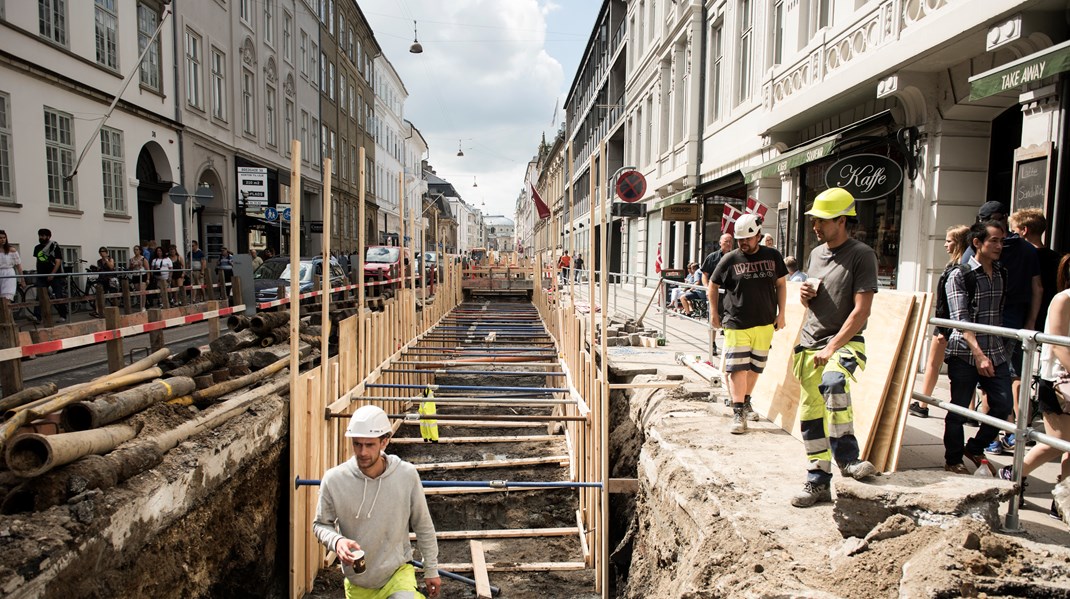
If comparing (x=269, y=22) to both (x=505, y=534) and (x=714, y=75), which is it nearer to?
(x=714, y=75)

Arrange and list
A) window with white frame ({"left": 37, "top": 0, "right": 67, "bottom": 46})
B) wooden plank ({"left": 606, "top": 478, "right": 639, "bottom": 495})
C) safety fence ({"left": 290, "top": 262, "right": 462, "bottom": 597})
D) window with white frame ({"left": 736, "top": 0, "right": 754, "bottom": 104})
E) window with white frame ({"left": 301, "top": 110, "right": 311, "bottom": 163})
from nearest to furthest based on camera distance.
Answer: safety fence ({"left": 290, "top": 262, "right": 462, "bottom": 597})
wooden plank ({"left": 606, "top": 478, "right": 639, "bottom": 495})
window with white frame ({"left": 37, "top": 0, "right": 67, "bottom": 46})
window with white frame ({"left": 736, "top": 0, "right": 754, "bottom": 104})
window with white frame ({"left": 301, "top": 110, "right": 311, "bottom": 163})

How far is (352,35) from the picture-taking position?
40.7 meters

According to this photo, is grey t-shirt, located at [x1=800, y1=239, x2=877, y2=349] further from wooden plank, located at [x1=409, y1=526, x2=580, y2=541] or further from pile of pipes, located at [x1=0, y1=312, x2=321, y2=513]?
pile of pipes, located at [x1=0, y1=312, x2=321, y2=513]

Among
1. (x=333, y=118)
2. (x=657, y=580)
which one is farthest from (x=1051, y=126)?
(x=333, y=118)

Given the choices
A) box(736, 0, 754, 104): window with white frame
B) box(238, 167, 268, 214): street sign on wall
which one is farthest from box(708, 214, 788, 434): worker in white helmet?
box(238, 167, 268, 214): street sign on wall

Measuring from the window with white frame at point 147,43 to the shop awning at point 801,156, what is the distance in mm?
16038

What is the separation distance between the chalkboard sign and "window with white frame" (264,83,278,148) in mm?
26121

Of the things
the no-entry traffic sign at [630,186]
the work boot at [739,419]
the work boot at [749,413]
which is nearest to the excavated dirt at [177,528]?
the work boot at [739,419]

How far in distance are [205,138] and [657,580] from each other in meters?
21.2

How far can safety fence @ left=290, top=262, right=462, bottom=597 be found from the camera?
4672 mm

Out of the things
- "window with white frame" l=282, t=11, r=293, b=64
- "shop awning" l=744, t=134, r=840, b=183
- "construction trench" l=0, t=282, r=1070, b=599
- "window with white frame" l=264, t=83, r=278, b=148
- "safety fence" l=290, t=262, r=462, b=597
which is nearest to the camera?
"construction trench" l=0, t=282, r=1070, b=599

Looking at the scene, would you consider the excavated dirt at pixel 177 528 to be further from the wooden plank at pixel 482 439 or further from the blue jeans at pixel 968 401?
the blue jeans at pixel 968 401

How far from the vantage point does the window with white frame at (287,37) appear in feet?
91.6

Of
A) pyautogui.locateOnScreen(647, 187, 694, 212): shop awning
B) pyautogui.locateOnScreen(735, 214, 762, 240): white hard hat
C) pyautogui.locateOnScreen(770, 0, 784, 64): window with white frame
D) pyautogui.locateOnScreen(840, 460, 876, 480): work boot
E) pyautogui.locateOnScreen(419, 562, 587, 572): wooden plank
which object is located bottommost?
pyautogui.locateOnScreen(419, 562, 587, 572): wooden plank
